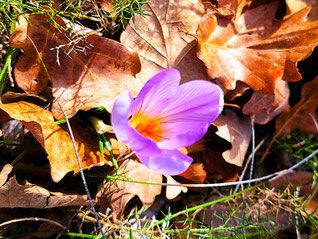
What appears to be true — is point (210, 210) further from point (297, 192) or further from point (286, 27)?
point (286, 27)

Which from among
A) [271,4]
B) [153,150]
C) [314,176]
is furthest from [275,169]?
[153,150]

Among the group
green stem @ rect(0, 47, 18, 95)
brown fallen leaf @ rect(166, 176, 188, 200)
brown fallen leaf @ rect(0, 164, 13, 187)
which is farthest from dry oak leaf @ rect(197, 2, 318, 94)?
brown fallen leaf @ rect(0, 164, 13, 187)

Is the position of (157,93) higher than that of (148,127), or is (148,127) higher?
(157,93)

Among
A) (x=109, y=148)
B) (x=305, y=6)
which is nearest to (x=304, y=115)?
(x=305, y=6)

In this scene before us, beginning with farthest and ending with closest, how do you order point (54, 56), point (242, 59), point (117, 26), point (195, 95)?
point (242, 59), point (117, 26), point (54, 56), point (195, 95)

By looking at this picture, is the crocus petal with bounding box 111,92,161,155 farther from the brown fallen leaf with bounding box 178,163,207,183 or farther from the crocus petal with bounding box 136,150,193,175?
the brown fallen leaf with bounding box 178,163,207,183

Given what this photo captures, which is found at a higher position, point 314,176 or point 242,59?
point 242,59

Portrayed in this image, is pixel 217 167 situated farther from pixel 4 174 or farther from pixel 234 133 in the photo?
pixel 4 174
